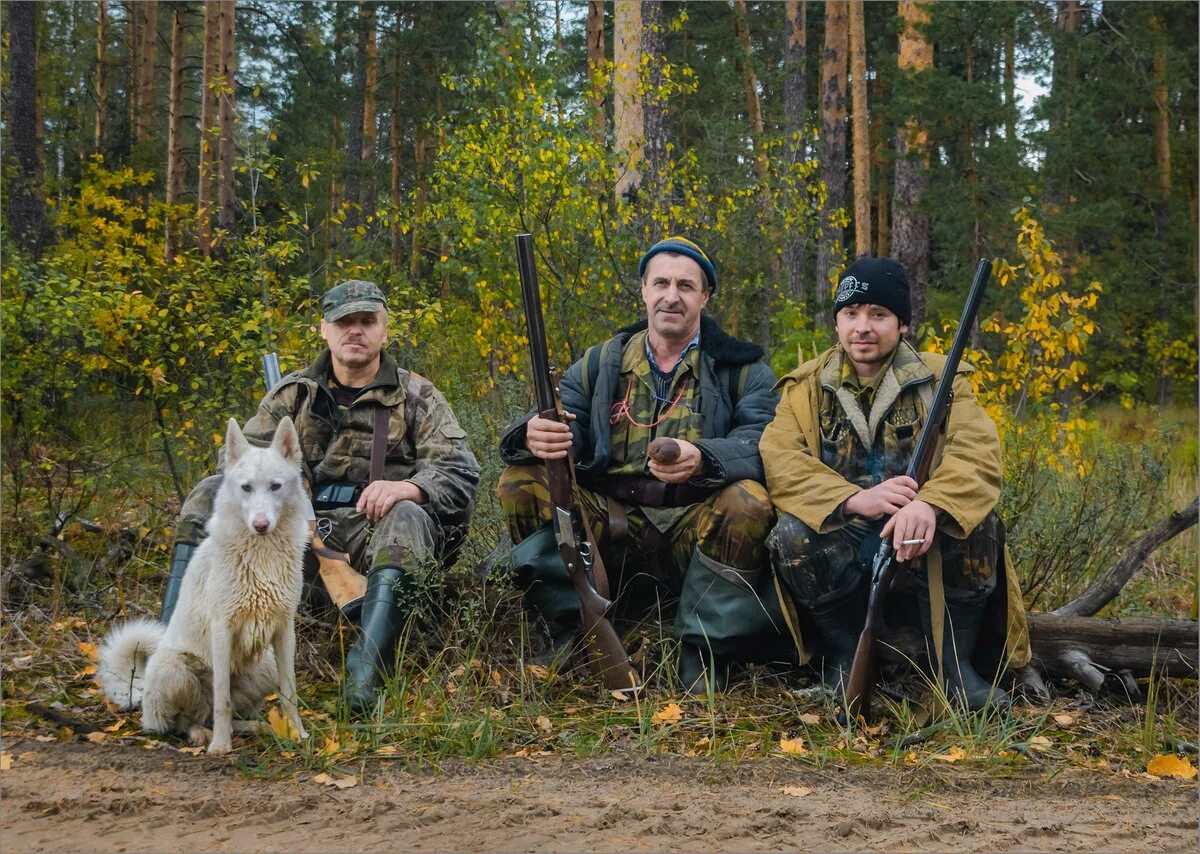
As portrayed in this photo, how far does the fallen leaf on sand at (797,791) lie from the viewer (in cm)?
395

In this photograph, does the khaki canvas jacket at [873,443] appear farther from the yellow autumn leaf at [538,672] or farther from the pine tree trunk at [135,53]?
the pine tree trunk at [135,53]

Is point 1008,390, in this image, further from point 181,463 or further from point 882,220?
point 882,220

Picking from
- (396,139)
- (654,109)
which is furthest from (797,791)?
(396,139)

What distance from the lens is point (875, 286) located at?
4.76 metres

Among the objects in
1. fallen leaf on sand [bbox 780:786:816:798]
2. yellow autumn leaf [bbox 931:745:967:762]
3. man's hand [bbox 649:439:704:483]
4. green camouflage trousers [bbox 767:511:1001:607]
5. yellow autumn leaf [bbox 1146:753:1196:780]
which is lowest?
yellow autumn leaf [bbox 1146:753:1196:780]

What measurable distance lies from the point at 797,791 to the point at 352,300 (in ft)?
9.83

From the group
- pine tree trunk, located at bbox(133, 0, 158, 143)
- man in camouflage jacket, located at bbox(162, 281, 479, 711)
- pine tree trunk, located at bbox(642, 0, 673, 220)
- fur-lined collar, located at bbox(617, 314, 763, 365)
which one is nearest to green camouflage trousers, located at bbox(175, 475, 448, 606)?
man in camouflage jacket, located at bbox(162, 281, 479, 711)

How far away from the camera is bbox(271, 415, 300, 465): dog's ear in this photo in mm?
4348

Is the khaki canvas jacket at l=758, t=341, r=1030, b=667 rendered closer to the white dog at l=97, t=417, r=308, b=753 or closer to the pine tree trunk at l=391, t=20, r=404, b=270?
the white dog at l=97, t=417, r=308, b=753

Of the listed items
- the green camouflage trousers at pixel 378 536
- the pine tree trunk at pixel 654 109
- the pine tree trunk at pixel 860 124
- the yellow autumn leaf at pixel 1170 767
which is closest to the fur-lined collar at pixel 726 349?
the green camouflage trousers at pixel 378 536

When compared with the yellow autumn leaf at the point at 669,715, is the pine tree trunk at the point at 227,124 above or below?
above

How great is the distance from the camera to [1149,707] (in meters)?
4.64

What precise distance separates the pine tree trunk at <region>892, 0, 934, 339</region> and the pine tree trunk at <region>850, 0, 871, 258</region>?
340cm

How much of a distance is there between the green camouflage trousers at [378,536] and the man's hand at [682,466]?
3.58ft
